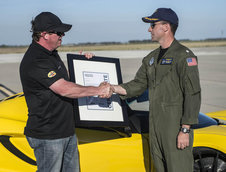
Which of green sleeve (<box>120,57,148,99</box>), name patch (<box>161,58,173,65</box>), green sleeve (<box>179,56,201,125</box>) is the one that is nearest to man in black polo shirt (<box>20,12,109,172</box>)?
green sleeve (<box>120,57,148,99</box>)

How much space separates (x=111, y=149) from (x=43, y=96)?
0.90m

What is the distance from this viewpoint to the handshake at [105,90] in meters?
3.13

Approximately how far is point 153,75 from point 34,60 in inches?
40.1

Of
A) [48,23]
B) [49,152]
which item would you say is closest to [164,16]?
[48,23]

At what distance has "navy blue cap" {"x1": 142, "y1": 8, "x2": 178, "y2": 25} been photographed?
2.94m

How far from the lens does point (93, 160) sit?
328 cm

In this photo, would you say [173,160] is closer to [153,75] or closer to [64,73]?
[153,75]

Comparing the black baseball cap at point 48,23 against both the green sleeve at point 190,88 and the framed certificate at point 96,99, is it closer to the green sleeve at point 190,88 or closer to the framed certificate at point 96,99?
the framed certificate at point 96,99

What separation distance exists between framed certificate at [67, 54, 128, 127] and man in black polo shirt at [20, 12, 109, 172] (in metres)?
0.21

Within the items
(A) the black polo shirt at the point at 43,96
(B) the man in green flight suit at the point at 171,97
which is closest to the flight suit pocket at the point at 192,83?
(B) the man in green flight suit at the point at 171,97

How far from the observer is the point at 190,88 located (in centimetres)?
275

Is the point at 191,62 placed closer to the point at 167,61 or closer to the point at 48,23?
the point at 167,61

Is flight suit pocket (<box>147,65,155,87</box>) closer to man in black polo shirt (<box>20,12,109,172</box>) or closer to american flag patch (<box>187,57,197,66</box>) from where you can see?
american flag patch (<box>187,57,197,66</box>)

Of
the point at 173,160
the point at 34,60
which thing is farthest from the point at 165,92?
the point at 34,60
